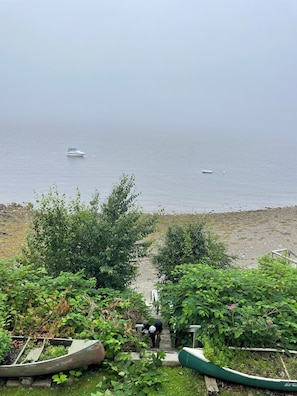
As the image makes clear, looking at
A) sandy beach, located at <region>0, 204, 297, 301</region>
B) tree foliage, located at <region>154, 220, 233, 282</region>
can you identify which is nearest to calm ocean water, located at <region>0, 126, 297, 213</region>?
sandy beach, located at <region>0, 204, 297, 301</region>

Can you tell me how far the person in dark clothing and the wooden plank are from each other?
1.18 metres

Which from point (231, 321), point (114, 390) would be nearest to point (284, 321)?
point (231, 321)

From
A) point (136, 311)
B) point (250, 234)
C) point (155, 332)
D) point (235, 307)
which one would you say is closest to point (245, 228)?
point (250, 234)

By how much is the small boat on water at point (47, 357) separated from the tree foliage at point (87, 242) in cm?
293

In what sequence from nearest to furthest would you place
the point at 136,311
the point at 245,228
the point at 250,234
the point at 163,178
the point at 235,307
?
the point at 235,307, the point at 136,311, the point at 250,234, the point at 245,228, the point at 163,178

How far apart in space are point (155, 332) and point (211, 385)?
1372 millimetres

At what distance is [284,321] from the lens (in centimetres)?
530

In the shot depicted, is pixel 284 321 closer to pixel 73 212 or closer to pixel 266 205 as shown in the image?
pixel 73 212

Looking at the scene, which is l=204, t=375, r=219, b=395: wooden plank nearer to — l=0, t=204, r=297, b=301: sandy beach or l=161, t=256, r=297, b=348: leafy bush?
l=161, t=256, r=297, b=348: leafy bush

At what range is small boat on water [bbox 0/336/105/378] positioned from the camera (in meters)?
4.46

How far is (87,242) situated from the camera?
28.0ft

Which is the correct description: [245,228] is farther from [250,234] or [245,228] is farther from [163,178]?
[163,178]

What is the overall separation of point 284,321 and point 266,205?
3103 centimetres

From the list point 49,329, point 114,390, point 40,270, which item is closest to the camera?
point 114,390
